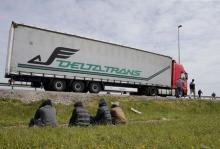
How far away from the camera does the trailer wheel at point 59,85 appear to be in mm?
23156

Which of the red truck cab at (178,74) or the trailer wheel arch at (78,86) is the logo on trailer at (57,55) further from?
the red truck cab at (178,74)

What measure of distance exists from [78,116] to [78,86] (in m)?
13.1

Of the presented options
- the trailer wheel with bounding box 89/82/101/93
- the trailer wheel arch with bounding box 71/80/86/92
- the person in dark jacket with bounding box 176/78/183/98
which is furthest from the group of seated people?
the person in dark jacket with bounding box 176/78/183/98

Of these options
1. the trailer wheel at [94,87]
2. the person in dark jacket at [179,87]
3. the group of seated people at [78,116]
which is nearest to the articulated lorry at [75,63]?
the trailer wheel at [94,87]

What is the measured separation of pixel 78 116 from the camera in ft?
37.2

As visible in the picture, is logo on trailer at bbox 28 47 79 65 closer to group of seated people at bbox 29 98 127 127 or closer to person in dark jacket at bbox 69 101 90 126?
group of seated people at bbox 29 98 127 127

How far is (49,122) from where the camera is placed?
10.8 m

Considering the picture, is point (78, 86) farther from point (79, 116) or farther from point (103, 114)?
point (79, 116)

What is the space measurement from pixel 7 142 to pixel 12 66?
14406 mm

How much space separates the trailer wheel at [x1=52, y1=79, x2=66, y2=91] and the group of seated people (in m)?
10.6

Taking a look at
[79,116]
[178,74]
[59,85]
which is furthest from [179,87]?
[79,116]

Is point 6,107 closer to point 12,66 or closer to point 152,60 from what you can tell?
point 12,66

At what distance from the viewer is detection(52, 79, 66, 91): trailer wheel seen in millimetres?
23156

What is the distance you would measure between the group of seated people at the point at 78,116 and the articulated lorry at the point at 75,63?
10094 mm
